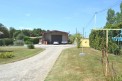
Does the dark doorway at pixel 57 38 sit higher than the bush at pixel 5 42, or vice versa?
the dark doorway at pixel 57 38

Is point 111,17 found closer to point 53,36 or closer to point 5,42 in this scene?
point 53,36

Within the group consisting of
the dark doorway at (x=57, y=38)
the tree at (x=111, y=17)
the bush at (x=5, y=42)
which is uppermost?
the tree at (x=111, y=17)

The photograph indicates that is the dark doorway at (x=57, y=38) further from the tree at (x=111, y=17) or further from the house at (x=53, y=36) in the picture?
the tree at (x=111, y=17)

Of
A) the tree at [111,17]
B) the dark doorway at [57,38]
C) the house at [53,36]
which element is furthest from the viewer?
the tree at [111,17]

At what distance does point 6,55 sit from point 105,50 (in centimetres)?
1758

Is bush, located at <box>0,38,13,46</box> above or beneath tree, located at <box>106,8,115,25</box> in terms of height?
beneath

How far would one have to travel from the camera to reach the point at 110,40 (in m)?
28.1

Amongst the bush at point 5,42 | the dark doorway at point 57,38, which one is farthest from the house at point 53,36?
the bush at point 5,42

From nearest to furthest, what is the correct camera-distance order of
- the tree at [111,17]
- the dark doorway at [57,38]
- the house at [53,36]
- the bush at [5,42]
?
the bush at [5,42]
the house at [53,36]
the dark doorway at [57,38]
the tree at [111,17]

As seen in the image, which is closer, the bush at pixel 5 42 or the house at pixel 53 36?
the bush at pixel 5 42

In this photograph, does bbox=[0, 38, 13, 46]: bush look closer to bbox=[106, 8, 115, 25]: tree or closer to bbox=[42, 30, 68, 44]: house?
bbox=[42, 30, 68, 44]: house

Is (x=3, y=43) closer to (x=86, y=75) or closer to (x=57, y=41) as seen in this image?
(x=57, y=41)

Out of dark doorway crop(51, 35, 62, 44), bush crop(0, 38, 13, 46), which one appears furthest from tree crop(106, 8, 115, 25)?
bush crop(0, 38, 13, 46)

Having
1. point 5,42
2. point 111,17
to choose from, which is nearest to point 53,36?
point 5,42
